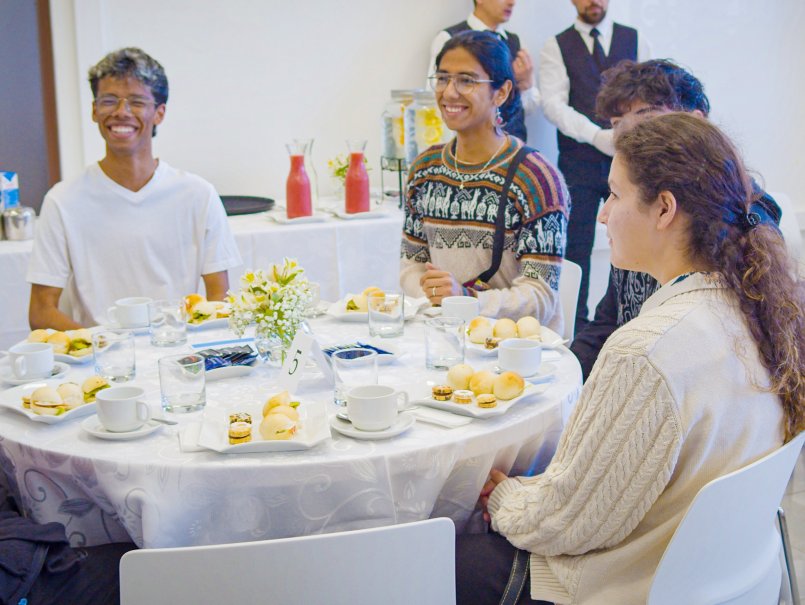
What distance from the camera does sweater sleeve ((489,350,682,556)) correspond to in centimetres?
137

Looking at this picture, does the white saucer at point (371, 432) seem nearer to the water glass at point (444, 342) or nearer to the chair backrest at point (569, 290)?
the water glass at point (444, 342)

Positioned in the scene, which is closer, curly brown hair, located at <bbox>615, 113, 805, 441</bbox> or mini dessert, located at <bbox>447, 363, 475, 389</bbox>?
curly brown hair, located at <bbox>615, 113, 805, 441</bbox>

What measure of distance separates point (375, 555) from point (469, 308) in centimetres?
117

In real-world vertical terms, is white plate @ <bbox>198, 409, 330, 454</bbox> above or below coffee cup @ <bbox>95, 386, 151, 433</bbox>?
below

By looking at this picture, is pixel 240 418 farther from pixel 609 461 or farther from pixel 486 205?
pixel 486 205

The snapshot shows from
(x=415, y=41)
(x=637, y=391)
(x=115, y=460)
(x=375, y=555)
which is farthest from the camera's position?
(x=415, y=41)

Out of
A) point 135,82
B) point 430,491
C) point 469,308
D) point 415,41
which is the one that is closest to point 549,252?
point 469,308

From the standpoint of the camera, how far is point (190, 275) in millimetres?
2975

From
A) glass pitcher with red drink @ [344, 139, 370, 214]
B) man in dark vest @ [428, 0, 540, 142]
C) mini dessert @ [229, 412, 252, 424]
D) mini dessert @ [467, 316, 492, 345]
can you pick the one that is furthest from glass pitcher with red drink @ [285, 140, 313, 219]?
mini dessert @ [229, 412, 252, 424]

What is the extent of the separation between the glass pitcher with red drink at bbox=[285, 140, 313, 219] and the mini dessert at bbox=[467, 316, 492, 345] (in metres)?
1.82

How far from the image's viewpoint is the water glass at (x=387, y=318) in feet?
7.47

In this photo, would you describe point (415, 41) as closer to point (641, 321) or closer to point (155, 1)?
point (155, 1)

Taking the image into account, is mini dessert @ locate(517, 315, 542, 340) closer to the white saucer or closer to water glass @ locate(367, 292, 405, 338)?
water glass @ locate(367, 292, 405, 338)

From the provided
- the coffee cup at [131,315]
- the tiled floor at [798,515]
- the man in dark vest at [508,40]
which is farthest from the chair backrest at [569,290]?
the man in dark vest at [508,40]
